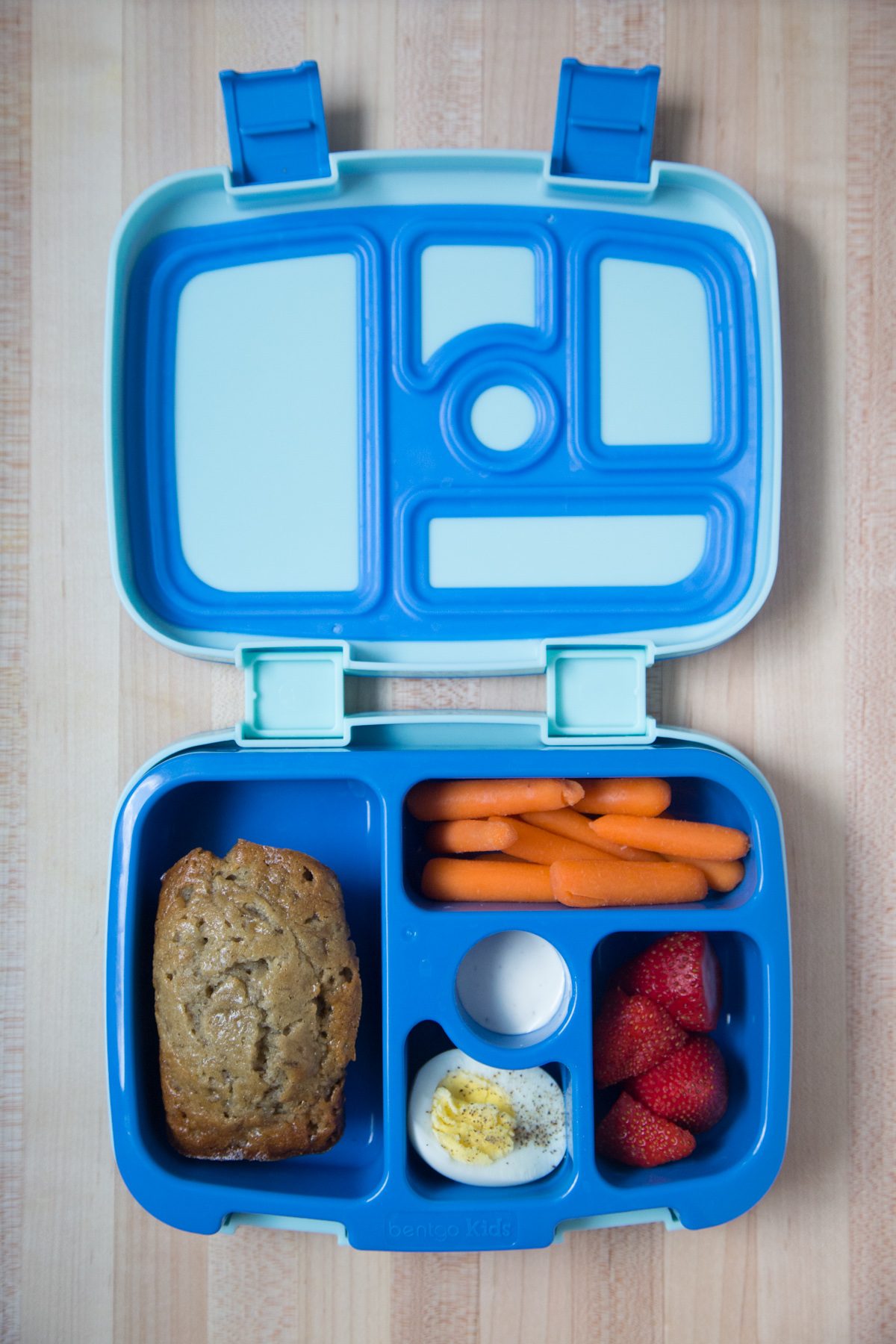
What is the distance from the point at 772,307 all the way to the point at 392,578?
18.7 inches

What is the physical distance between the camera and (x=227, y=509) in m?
0.82

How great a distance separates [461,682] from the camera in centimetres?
90

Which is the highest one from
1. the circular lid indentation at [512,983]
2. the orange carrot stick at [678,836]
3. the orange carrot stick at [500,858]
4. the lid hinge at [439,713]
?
the lid hinge at [439,713]

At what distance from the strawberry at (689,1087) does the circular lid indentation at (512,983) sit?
0.41ft

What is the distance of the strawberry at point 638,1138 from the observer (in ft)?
2.66

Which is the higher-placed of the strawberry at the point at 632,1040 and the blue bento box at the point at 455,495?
the blue bento box at the point at 455,495

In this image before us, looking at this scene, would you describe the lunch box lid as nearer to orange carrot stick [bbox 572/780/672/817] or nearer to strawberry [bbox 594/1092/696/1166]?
orange carrot stick [bbox 572/780/672/817]

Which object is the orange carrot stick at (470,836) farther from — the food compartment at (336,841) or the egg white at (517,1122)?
the egg white at (517,1122)

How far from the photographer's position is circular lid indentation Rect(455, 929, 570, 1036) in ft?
2.75

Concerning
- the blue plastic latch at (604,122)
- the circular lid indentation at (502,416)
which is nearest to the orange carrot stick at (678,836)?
the circular lid indentation at (502,416)

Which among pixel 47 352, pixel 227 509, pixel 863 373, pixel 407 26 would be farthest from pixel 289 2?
pixel 863 373

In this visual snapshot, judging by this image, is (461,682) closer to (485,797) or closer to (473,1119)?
(485,797)

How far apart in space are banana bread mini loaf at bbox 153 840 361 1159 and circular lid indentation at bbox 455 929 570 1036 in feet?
0.43

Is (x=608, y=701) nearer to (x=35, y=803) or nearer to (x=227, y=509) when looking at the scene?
(x=227, y=509)
